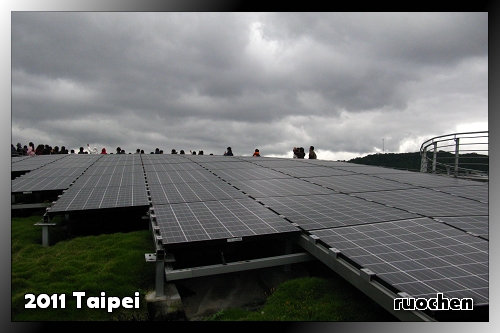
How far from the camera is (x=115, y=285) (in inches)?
281

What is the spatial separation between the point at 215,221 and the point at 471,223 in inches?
222

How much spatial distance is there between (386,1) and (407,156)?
1935 cm

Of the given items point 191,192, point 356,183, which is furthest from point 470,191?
point 191,192

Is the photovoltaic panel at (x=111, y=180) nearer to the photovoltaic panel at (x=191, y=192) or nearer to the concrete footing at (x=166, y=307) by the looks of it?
the photovoltaic panel at (x=191, y=192)

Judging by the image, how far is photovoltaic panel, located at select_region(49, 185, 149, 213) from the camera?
10188 mm

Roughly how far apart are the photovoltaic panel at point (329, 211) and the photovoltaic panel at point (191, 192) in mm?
1462

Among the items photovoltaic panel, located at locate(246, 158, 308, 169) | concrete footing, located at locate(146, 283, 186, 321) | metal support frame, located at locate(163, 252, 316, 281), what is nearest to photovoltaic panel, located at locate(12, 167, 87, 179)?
photovoltaic panel, located at locate(246, 158, 308, 169)

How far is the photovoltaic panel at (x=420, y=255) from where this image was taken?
16.4 ft

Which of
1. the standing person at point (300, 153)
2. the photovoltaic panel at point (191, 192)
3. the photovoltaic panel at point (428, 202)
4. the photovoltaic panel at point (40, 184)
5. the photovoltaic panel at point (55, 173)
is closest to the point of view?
the photovoltaic panel at point (428, 202)

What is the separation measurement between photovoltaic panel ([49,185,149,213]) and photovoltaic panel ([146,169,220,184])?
1.52m

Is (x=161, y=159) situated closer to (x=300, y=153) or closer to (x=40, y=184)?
(x=40, y=184)

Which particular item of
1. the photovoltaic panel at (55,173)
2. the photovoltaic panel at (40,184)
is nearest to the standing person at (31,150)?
the photovoltaic panel at (55,173)

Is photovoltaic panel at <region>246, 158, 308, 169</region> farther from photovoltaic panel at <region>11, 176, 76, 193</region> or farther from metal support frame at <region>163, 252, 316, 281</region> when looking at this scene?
metal support frame at <region>163, 252, 316, 281</region>

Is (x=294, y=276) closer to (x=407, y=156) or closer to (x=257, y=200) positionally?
(x=257, y=200)
